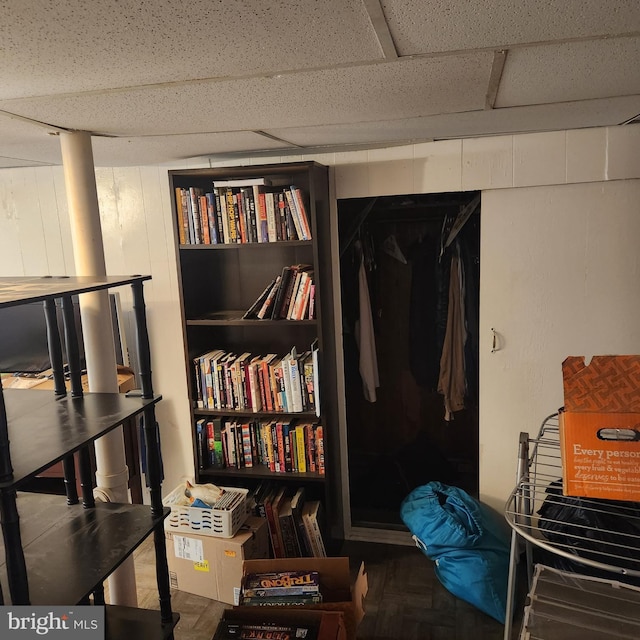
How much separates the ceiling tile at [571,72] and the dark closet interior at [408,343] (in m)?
1.02

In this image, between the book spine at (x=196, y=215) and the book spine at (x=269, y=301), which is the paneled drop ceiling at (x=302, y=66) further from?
the book spine at (x=269, y=301)

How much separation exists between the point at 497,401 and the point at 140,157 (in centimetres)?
207

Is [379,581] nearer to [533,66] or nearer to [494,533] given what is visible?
[494,533]

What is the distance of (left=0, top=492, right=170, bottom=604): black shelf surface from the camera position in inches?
47.8

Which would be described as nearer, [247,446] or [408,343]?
[247,446]

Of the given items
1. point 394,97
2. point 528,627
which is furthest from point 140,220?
point 528,627

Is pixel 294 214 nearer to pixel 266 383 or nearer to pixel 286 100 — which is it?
pixel 266 383

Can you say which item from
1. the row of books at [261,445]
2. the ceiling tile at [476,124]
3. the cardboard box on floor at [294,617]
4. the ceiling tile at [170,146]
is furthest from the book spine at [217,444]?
the ceiling tile at [476,124]

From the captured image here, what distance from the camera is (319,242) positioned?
2.57 m

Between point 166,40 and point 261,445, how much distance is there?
Answer: 214 centimetres

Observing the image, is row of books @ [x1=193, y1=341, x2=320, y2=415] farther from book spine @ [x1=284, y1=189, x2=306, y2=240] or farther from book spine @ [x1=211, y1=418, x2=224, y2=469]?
book spine @ [x1=284, y1=189, x2=306, y2=240]

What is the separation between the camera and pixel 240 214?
2586 mm

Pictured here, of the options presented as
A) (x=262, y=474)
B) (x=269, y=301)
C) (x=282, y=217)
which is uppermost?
(x=282, y=217)

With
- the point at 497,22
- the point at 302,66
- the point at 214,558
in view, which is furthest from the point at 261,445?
the point at 497,22
